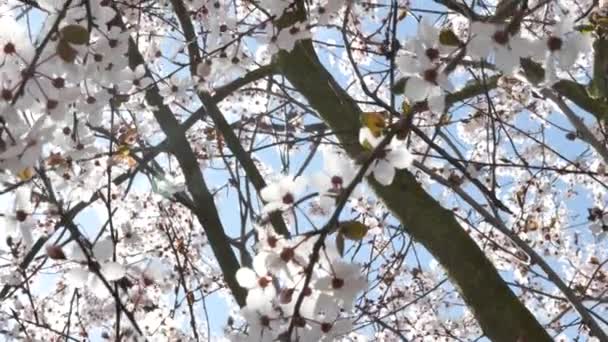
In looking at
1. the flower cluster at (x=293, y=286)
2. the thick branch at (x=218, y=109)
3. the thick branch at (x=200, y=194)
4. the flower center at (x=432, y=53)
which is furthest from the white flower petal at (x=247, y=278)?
the thick branch at (x=218, y=109)

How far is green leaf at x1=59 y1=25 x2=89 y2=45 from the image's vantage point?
1.58 m

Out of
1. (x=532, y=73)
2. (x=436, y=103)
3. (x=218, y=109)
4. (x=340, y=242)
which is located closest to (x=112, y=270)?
(x=340, y=242)

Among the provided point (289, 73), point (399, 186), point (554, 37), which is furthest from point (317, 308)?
point (289, 73)

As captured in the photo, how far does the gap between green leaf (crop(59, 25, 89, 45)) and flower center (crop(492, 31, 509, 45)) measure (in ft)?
2.89

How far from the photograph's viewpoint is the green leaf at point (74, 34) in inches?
62.3

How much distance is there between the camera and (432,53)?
1594 millimetres

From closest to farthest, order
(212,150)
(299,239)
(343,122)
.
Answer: (299,239)
(343,122)
(212,150)

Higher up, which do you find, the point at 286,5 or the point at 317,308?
the point at 286,5

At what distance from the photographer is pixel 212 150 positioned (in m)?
4.89

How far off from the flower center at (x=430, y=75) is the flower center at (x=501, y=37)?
0.47 feet

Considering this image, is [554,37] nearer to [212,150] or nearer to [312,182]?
[312,182]

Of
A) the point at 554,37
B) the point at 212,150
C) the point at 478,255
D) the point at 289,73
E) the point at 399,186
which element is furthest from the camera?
the point at 212,150

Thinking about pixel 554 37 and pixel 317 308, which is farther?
pixel 554 37

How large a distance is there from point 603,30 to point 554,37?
0.60 m
